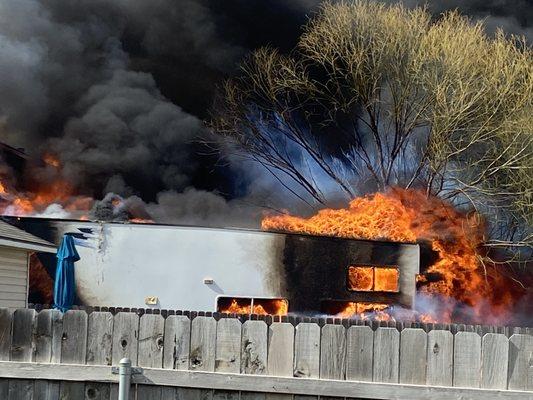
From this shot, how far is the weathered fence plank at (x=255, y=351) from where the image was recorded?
20.3 ft

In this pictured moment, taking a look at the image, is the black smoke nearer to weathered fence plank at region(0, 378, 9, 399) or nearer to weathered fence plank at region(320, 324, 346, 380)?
weathered fence plank at region(0, 378, 9, 399)

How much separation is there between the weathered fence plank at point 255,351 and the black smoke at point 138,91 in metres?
13.0

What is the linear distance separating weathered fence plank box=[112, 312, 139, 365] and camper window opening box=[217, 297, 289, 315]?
903cm

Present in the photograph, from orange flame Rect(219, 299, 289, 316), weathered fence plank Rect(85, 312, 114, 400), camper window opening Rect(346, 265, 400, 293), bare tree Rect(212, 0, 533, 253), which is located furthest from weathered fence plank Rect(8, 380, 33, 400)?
bare tree Rect(212, 0, 533, 253)

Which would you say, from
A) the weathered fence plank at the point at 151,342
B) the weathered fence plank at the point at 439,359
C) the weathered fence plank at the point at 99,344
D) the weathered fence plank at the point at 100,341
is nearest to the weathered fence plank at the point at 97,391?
the weathered fence plank at the point at 99,344

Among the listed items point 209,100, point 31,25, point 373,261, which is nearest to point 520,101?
point 373,261

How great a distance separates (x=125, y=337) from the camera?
6336mm

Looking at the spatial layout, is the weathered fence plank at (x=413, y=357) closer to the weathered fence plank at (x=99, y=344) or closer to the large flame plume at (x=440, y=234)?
the weathered fence plank at (x=99, y=344)

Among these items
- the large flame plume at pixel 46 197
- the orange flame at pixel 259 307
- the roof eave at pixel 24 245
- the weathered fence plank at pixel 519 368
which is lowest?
the weathered fence plank at pixel 519 368

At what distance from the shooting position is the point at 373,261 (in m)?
16.5

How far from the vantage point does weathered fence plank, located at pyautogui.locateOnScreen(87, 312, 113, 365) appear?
6348 millimetres

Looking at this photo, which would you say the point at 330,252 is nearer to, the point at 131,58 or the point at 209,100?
the point at 209,100

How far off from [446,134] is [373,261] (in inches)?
148

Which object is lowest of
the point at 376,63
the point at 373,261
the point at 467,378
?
the point at 467,378
